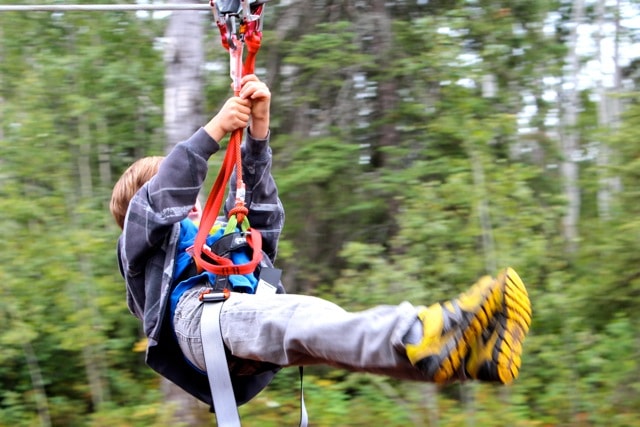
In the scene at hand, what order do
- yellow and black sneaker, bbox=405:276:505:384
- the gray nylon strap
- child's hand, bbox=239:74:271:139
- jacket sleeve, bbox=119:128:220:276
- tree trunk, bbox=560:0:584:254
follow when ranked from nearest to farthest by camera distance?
yellow and black sneaker, bbox=405:276:505:384 < the gray nylon strap < jacket sleeve, bbox=119:128:220:276 < child's hand, bbox=239:74:271:139 < tree trunk, bbox=560:0:584:254

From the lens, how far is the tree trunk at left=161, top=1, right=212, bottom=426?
15.5 ft

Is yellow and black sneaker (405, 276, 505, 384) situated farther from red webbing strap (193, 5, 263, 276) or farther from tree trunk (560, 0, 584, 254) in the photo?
tree trunk (560, 0, 584, 254)

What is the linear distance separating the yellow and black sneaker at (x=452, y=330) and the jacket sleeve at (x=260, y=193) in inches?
42.6

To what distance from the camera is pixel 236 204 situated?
9.13ft

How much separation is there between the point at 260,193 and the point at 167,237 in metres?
0.45

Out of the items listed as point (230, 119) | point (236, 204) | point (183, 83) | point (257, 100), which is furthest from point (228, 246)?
point (183, 83)

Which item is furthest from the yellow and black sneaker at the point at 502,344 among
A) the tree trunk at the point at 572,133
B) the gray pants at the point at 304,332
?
the tree trunk at the point at 572,133

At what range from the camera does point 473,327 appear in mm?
2197

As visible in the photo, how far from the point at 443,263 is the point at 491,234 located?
336mm

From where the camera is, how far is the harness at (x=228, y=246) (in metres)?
2.56

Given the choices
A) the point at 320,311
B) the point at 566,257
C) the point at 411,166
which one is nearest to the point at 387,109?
the point at 411,166

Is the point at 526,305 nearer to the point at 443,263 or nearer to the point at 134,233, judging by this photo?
the point at 134,233

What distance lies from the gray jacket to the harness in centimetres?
9

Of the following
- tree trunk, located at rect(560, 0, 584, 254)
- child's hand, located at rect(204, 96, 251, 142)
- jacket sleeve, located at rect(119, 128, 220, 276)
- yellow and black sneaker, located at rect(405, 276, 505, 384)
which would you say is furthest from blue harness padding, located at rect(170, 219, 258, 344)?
tree trunk, located at rect(560, 0, 584, 254)
